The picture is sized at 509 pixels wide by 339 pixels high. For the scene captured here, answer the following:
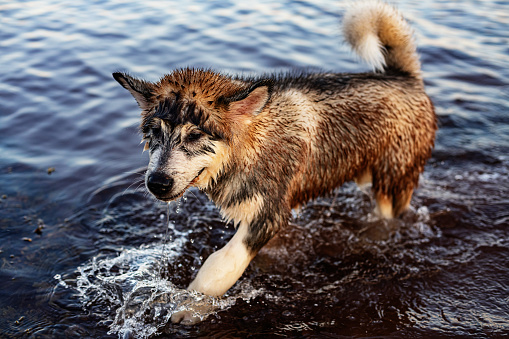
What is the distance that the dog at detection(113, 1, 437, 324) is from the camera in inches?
154

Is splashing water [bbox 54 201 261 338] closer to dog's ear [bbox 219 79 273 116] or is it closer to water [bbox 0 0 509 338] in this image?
water [bbox 0 0 509 338]

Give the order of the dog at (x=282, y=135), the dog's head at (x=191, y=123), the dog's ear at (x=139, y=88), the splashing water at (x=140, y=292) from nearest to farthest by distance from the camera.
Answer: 1. the dog's head at (x=191, y=123)
2. the dog at (x=282, y=135)
3. the dog's ear at (x=139, y=88)
4. the splashing water at (x=140, y=292)

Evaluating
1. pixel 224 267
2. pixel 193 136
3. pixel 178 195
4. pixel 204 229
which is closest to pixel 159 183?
pixel 178 195

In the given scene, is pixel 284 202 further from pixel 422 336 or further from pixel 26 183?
pixel 26 183

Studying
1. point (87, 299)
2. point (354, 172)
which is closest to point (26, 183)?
point (87, 299)

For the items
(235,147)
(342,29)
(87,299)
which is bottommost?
(87,299)

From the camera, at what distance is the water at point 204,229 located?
15.8ft

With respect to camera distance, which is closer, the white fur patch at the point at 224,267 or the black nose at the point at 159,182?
the black nose at the point at 159,182

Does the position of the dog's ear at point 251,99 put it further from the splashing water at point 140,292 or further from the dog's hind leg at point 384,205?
the dog's hind leg at point 384,205

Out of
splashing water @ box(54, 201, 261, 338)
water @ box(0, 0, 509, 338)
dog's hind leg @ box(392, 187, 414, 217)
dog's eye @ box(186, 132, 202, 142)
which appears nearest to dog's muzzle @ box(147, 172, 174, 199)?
dog's eye @ box(186, 132, 202, 142)

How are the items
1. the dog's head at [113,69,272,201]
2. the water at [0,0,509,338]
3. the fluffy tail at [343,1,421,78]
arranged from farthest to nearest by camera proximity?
the fluffy tail at [343,1,421,78], the water at [0,0,509,338], the dog's head at [113,69,272,201]

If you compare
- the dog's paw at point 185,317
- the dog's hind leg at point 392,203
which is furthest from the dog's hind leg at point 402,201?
the dog's paw at point 185,317

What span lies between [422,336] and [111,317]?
291 centimetres

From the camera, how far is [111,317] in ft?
15.6
